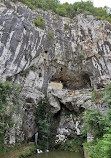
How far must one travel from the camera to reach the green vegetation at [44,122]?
471 inches

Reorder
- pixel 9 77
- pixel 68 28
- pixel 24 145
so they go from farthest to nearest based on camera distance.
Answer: pixel 68 28 → pixel 9 77 → pixel 24 145

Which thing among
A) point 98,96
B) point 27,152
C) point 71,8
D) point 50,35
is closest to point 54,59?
point 50,35

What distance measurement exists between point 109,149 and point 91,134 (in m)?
6.06

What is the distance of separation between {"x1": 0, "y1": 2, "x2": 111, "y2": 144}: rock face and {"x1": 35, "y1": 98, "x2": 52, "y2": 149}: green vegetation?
548 millimetres

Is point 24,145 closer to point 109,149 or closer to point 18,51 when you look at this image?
point 18,51

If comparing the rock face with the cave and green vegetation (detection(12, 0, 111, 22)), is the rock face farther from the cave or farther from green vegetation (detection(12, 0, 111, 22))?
green vegetation (detection(12, 0, 111, 22))

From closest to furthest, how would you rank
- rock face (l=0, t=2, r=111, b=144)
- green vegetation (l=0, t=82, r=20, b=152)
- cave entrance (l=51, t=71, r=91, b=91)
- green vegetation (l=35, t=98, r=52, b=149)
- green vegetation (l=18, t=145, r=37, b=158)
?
green vegetation (l=0, t=82, r=20, b=152) → green vegetation (l=18, t=145, r=37, b=158) → green vegetation (l=35, t=98, r=52, b=149) → rock face (l=0, t=2, r=111, b=144) → cave entrance (l=51, t=71, r=91, b=91)

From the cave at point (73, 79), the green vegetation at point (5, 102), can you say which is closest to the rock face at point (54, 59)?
the cave at point (73, 79)

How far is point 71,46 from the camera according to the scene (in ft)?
58.0

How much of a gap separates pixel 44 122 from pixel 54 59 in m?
7.55

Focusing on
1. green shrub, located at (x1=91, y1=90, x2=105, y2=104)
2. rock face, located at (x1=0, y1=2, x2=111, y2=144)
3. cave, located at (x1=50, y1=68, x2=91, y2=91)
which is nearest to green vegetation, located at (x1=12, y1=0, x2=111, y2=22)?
rock face, located at (x1=0, y1=2, x2=111, y2=144)

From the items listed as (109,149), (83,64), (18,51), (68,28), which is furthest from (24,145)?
(68,28)

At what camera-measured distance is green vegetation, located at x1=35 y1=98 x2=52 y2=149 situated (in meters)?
12.0

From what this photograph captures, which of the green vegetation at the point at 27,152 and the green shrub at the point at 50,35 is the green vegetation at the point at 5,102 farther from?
the green shrub at the point at 50,35
